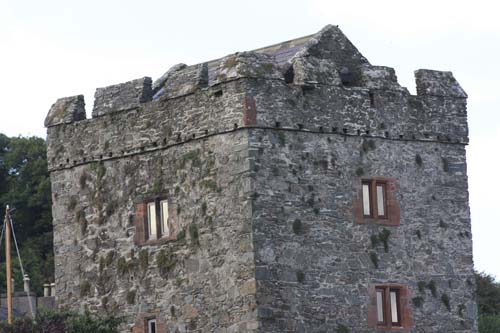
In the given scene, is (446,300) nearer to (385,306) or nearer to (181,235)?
(385,306)

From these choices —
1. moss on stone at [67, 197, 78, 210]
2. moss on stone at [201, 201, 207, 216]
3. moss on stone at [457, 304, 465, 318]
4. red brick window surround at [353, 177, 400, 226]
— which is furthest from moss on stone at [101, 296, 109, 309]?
moss on stone at [457, 304, 465, 318]

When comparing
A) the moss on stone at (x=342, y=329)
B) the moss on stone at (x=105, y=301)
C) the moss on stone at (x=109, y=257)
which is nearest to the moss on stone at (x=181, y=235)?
the moss on stone at (x=109, y=257)

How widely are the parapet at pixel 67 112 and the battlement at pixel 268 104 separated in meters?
0.02

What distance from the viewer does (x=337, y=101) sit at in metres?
46.8

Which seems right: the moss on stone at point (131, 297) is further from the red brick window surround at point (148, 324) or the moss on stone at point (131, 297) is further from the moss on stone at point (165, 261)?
the moss on stone at point (165, 261)

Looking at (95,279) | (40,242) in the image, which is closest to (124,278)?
(95,279)

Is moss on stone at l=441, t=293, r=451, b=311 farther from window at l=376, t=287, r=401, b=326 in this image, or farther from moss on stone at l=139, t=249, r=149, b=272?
moss on stone at l=139, t=249, r=149, b=272

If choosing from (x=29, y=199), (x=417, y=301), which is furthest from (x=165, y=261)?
(x=29, y=199)

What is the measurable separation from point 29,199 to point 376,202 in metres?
33.9

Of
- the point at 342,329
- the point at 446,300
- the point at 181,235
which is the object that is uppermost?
the point at 181,235

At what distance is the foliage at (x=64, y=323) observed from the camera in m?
47.1

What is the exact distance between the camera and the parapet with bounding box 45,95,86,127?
49656mm

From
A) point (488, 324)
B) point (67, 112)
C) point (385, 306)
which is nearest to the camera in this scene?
point (385, 306)

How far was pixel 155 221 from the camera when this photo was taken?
156ft
